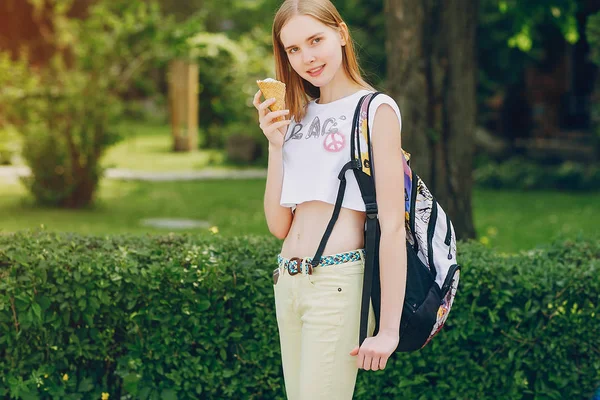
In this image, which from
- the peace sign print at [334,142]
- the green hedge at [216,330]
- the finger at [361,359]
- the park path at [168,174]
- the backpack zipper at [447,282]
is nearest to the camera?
the finger at [361,359]

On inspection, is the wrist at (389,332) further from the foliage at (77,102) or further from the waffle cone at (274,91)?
the foliage at (77,102)

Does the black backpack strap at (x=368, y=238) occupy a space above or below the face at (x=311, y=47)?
below

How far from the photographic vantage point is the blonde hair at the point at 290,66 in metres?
2.66

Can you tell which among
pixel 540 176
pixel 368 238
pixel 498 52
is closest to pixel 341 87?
pixel 368 238

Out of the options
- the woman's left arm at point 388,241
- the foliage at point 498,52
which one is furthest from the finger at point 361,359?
the foliage at point 498,52

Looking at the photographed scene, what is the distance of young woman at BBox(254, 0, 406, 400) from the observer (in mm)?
2566

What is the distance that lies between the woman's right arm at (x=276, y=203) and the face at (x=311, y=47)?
313 millimetres

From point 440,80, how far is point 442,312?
3934mm

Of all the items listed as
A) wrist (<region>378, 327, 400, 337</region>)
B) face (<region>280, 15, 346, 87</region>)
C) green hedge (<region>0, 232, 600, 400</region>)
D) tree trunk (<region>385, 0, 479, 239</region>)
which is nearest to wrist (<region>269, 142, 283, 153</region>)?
face (<region>280, 15, 346, 87</region>)

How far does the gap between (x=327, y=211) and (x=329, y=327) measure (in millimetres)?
363

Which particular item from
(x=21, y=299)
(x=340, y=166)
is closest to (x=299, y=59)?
(x=340, y=166)

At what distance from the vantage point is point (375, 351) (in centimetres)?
252

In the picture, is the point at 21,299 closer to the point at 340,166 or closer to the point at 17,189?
the point at 340,166

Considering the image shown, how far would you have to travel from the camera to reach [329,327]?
2.57 metres
